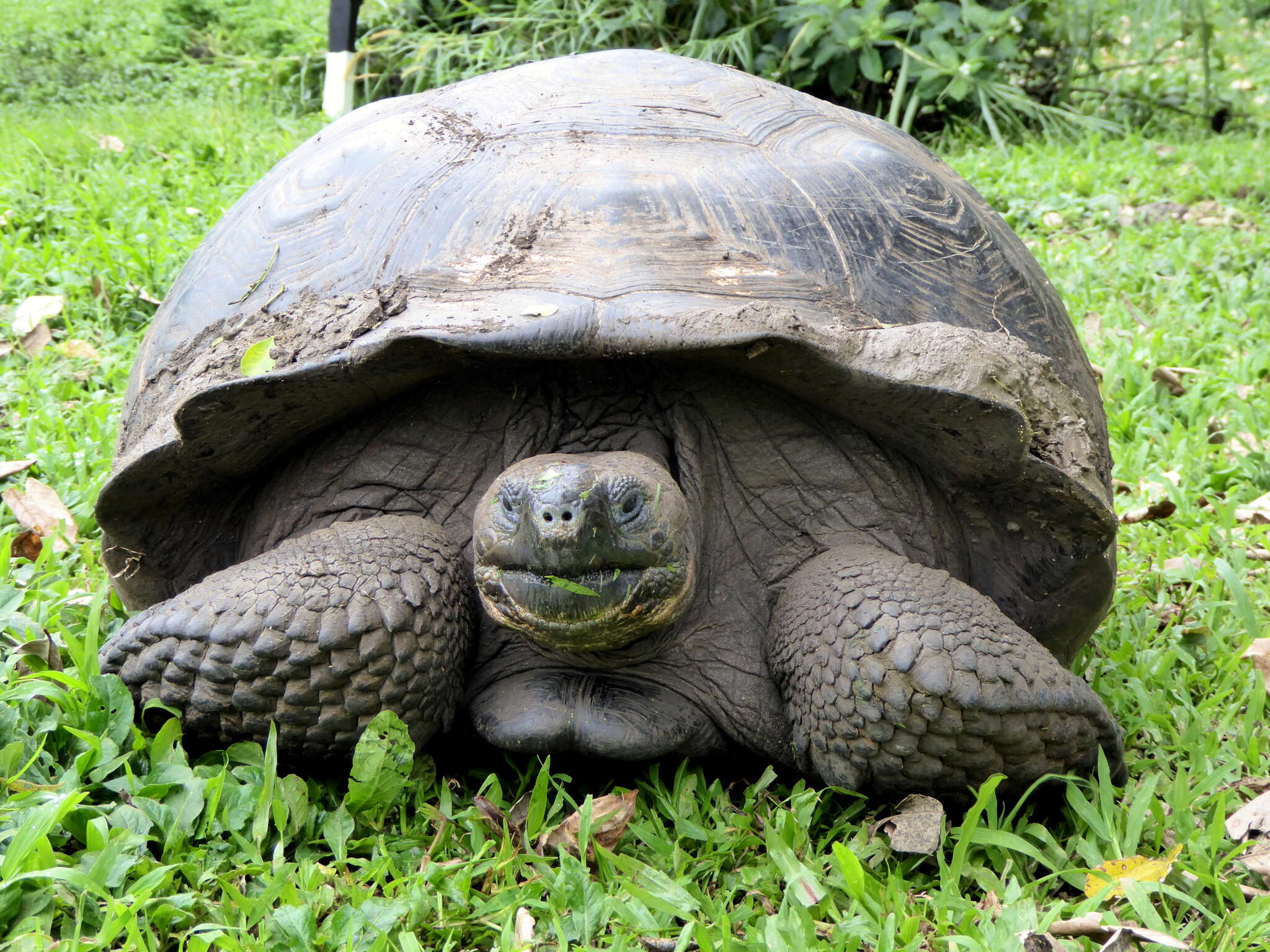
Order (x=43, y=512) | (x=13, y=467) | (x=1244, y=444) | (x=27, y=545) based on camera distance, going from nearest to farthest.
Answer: (x=27, y=545), (x=43, y=512), (x=13, y=467), (x=1244, y=444)

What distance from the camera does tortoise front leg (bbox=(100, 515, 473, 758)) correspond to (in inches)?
83.1

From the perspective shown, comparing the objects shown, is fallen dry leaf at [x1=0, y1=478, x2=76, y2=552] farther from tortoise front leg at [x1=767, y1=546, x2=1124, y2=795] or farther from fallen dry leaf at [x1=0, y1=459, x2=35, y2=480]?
tortoise front leg at [x1=767, y1=546, x2=1124, y2=795]

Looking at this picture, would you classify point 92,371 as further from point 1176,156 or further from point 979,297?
point 1176,156

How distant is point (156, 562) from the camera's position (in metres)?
2.62

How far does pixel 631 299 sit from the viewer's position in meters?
2.14

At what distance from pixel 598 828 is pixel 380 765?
1.28ft

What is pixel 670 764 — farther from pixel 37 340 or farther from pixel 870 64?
pixel 870 64

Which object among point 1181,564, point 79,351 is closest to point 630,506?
point 1181,564

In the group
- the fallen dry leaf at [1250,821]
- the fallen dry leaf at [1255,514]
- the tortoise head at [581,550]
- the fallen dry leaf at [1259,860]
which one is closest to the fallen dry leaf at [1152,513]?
the fallen dry leaf at [1255,514]

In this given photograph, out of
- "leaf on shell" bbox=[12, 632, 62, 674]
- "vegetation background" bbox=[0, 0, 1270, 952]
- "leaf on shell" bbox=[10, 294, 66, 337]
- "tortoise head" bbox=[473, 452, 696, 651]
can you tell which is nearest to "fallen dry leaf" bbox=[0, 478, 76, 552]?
"vegetation background" bbox=[0, 0, 1270, 952]

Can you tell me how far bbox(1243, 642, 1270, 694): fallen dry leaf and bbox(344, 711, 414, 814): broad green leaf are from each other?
5.98 feet

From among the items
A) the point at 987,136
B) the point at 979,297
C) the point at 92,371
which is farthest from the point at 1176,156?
the point at 92,371

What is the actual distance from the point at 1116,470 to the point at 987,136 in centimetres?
463

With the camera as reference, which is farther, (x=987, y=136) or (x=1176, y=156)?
(x=987, y=136)
